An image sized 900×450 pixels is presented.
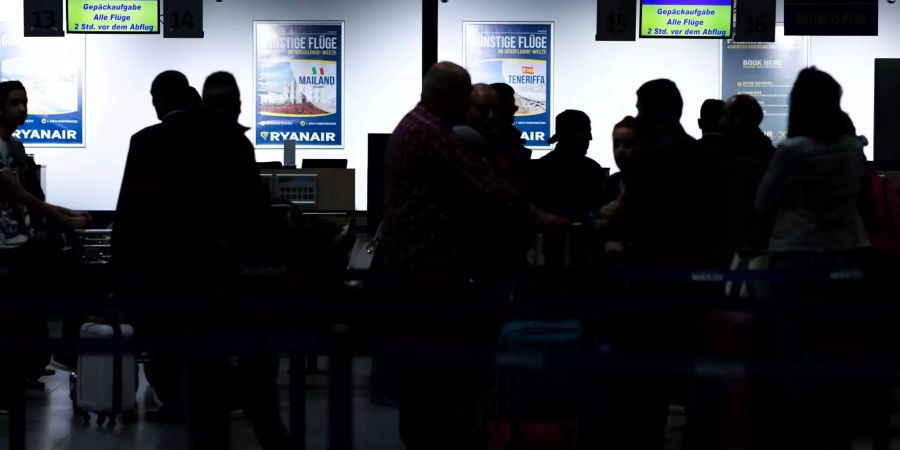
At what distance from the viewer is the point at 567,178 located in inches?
214

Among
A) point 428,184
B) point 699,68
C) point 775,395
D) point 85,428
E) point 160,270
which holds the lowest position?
point 85,428

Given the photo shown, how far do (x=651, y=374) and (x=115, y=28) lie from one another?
9776 millimetres

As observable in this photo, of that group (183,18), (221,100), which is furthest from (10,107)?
(183,18)

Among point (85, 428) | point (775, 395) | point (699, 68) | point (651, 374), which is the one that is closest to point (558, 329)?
point (651, 374)

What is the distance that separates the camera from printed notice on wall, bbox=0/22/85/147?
13.9 m

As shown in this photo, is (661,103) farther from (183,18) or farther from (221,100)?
(183,18)

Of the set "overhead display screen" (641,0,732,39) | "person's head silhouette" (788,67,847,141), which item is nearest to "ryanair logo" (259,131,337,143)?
"overhead display screen" (641,0,732,39)

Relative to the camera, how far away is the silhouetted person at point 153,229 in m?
4.08

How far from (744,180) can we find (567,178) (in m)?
0.77

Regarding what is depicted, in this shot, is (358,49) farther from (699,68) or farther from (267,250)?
(267,250)

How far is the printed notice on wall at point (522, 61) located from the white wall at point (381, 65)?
113mm

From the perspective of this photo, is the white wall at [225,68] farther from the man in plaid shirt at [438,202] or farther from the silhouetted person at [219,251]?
the man in plaid shirt at [438,202]

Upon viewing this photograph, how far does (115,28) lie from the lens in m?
12.6

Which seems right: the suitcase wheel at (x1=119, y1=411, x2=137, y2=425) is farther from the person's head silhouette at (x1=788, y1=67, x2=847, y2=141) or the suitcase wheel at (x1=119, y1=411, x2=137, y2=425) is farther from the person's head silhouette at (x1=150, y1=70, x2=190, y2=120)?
the person's head silhouette at (x1=788, y1=67, x2=847, y2=141)
